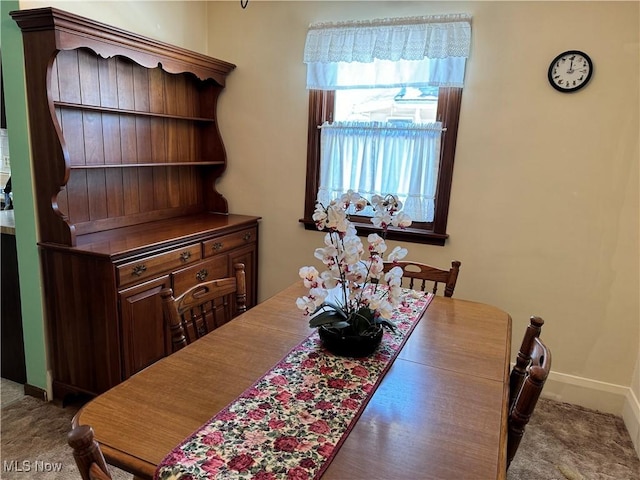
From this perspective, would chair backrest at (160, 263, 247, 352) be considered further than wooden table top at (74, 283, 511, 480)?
Yes

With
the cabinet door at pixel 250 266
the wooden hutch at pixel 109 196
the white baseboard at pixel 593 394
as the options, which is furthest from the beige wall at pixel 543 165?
the cabinet door at pixel 250 266

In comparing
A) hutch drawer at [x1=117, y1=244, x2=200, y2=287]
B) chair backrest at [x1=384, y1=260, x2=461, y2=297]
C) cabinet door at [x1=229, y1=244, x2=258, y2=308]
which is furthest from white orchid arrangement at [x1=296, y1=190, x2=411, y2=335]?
cabinet door at [x1=229, y1=244, x2=258, y2=308]

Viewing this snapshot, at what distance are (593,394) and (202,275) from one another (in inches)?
97.0

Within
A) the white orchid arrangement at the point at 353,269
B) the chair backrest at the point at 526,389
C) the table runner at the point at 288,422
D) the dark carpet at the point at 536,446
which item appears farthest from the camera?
the dark carpet at the point at 536,446

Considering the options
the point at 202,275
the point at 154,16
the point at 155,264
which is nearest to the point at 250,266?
the point at 202,275

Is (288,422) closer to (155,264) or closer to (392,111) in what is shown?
(155,264)

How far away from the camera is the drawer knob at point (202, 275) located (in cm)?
277

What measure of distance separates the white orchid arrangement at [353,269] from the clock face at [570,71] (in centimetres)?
167

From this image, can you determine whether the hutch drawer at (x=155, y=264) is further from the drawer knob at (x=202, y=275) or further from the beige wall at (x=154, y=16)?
the beige wall at (x=154, y=16)

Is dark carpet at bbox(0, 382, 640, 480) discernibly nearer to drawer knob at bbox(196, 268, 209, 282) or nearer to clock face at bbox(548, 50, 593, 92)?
drawer knob at bbox(196, 268, 209, 282)

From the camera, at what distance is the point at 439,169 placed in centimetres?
285

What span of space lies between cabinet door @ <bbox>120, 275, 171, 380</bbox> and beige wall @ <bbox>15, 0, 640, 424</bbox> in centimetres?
145

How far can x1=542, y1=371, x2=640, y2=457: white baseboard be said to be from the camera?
8.55ft

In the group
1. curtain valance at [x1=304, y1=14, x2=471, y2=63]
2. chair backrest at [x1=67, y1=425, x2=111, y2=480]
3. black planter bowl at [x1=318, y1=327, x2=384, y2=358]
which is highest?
curtain valance at [x1=304, y1=14, x2=471, y2=63]
